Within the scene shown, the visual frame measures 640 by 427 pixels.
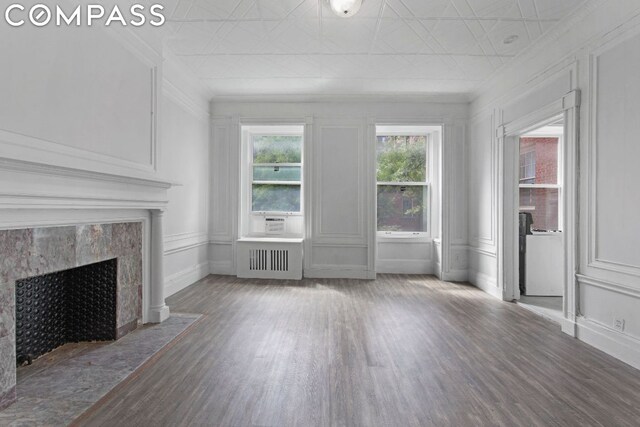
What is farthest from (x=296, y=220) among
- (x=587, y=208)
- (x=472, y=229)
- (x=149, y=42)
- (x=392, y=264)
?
(x=587, y=208)

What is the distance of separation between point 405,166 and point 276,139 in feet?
7.74

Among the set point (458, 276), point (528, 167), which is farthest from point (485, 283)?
point (528, 167)

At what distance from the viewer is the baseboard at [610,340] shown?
104 inches

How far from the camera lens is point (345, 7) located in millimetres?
3092

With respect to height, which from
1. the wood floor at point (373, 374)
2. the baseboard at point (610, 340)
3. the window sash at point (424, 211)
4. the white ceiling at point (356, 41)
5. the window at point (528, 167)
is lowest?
the wood floor at point (373, 374)

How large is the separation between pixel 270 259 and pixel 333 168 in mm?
1767

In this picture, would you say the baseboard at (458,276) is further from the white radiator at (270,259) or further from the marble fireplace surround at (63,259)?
the marble fireplace surround at (63,259)

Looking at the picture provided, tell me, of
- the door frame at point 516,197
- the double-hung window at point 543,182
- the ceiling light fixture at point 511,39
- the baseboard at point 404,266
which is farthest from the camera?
the baseboard at point 404,266

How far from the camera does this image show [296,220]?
20.3ft

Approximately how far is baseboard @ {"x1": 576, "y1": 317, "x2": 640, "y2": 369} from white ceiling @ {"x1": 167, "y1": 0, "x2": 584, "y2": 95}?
109 inches

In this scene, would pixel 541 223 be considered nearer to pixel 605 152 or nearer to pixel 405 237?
pixel 405 237

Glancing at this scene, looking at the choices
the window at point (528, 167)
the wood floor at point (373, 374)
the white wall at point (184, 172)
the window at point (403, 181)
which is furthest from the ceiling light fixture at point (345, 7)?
the window at point (528, 167)

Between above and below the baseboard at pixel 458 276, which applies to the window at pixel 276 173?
above

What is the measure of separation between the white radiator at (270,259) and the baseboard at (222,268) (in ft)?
0.71
